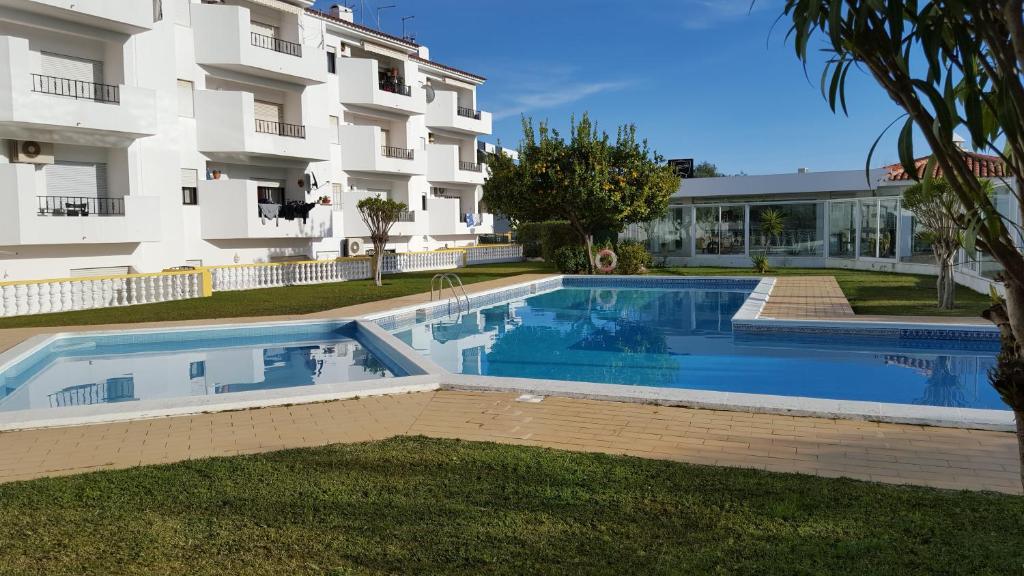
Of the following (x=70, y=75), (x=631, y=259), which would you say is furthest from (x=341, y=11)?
(x=631, y=259)

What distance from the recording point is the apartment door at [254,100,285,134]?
79.0ft

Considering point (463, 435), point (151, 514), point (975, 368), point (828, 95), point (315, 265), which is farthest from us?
point (315, 265)

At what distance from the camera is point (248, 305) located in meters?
16.8

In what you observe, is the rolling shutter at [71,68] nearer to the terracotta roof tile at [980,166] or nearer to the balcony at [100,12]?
the balcony at [100,12]

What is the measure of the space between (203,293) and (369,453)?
15.4m

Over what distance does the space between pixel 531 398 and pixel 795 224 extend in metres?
25.4

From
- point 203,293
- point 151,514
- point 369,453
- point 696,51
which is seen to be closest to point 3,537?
point 151,514

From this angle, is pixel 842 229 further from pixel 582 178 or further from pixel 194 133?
pixel 194 133

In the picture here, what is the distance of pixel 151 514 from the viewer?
4141 mm

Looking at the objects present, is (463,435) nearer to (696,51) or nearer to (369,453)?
(369,453)

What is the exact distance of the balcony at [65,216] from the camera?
1638 cm

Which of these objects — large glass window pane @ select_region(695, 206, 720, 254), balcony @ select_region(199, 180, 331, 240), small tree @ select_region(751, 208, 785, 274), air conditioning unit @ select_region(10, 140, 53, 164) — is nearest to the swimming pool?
air conditioning unit @ select_region(10, 140, 53, 164)

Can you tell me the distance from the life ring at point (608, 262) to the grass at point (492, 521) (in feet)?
66.4

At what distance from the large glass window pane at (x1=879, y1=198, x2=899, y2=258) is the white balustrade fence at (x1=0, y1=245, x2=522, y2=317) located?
1815 cm
